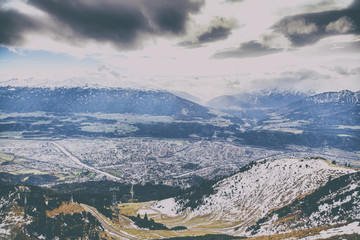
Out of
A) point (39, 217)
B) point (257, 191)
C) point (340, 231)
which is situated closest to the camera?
point (340, 231)

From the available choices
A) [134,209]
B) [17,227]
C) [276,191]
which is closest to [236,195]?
[276,191]

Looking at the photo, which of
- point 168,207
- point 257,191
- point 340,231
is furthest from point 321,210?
point 168,207

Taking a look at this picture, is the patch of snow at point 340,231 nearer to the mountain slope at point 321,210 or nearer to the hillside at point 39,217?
the mountain slope at point 321,210

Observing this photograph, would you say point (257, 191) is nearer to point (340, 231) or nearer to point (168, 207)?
point (168, 207)

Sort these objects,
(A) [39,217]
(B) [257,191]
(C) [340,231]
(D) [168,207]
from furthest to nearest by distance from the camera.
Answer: (D) [168,207] → (B) [257,191] → (A) [39,217] → (C) [340,231]

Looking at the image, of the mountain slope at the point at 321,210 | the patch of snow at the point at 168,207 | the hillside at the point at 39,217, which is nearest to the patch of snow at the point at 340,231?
the mountain slope at the point at 321,210

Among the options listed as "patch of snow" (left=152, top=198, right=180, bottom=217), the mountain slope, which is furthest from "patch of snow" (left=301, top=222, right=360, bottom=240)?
"patch of snow" (left=152, top=198, right=180, bottom=217)

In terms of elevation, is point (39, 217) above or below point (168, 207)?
above

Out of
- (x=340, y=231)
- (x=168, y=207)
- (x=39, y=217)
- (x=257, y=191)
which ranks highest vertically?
(x=340, y=231)
